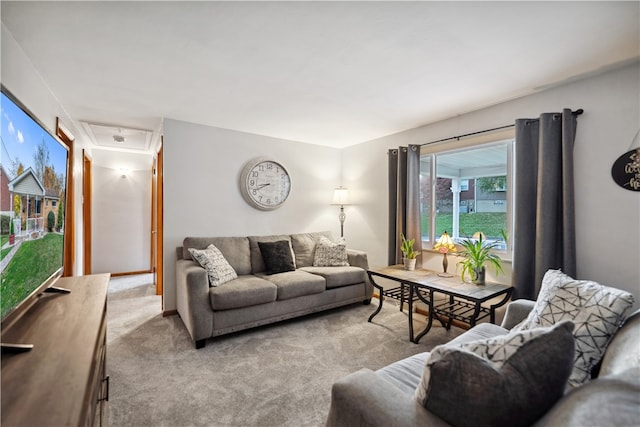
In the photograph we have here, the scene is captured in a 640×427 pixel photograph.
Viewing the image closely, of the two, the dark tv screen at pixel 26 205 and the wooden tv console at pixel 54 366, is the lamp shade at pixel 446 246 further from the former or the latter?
the dark tv screen at pixel 26 205

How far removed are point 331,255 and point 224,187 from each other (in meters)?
1.69

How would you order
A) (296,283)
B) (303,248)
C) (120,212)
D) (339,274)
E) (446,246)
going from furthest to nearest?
1. (120,212)
2. (303,248)
3. (339,274)
4. (296,283)
5. (446,246)

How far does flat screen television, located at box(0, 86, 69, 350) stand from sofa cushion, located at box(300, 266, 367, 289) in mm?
2484

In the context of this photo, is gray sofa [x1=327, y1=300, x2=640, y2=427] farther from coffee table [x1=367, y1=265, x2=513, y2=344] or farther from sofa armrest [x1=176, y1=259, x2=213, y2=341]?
sofa armrest [x1=176, y1=259, x2=213, y2=341]

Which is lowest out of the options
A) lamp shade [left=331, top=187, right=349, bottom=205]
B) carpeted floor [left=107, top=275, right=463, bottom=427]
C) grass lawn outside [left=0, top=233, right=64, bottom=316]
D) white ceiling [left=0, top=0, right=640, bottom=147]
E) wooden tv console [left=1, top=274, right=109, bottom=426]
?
carpeted floor [left=107, top=275, right=463, bottom=427]

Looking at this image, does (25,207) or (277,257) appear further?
(277,257)

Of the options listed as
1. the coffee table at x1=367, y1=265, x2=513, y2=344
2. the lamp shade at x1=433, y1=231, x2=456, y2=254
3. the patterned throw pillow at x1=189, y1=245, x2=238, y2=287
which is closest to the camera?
the coffee table at x1=367, y1=265, x2=513, y2=344

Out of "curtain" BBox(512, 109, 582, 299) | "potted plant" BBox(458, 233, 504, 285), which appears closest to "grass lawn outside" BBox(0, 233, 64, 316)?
"potted plant" BBox(458, 233, 504, 285)

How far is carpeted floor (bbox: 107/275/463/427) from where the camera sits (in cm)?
178

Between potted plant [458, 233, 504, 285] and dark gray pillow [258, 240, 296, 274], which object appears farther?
dark gray pillow [258, 240, 296, 274]

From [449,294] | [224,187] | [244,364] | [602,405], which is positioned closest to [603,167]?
[449,294]

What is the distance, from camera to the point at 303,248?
4.05 m

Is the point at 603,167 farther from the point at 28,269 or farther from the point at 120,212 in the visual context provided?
the point at 120,212

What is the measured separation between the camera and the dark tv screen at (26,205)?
993 millimetres
